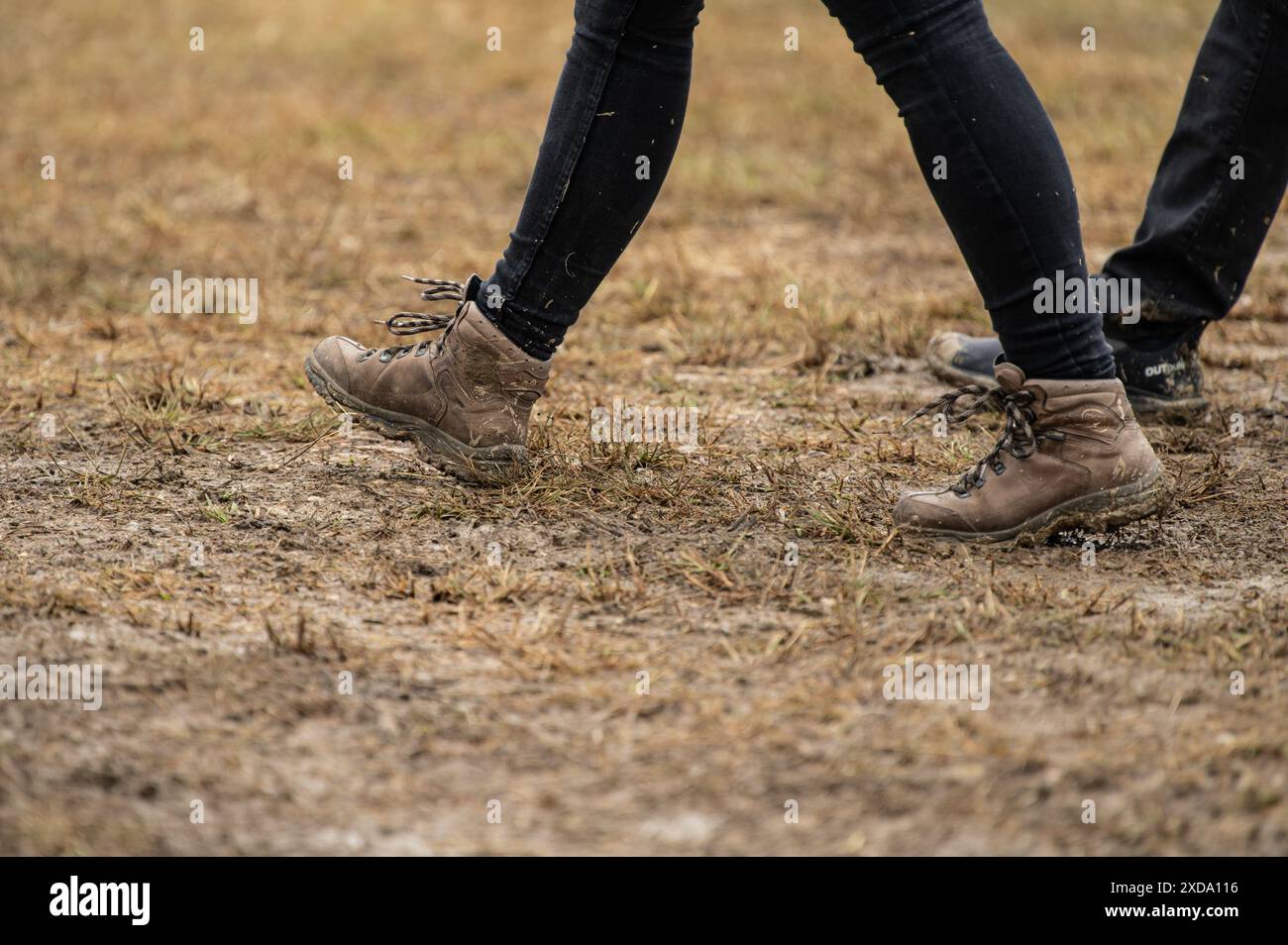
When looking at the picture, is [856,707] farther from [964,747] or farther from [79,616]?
[79,616]

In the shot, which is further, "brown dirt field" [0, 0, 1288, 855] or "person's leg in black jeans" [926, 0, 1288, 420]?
"person's leg in black jeans" [926, 0, 1288, 420]

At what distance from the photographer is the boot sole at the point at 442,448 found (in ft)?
7.97

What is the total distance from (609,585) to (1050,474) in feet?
2.43

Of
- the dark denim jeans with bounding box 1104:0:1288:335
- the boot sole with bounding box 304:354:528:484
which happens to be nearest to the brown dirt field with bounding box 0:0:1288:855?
the boot sole with bounding box 304:354:528:484

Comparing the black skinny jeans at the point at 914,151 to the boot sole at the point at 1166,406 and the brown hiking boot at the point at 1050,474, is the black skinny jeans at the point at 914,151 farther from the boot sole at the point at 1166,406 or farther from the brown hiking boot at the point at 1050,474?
the boot sole at the point at 1166,406

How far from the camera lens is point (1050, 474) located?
86.3 inches

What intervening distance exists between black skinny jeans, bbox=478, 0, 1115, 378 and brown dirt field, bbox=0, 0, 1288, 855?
1.19 feet

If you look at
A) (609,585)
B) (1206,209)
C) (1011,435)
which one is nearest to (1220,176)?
(1206,209)

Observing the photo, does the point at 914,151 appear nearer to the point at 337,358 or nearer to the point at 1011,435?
the point at 1011,435

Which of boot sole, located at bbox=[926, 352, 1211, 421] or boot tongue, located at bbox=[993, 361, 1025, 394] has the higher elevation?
boot sole, located at bbox=[926, 352, 1211, 421]

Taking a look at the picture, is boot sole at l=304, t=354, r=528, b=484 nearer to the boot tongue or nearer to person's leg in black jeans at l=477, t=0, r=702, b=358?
person's leg in black jeans at l=477, t=0, r=702, b=358

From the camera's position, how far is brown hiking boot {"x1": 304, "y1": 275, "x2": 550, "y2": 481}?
235 centimetres
